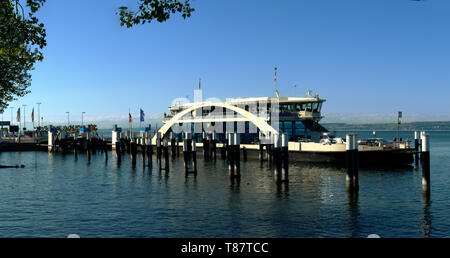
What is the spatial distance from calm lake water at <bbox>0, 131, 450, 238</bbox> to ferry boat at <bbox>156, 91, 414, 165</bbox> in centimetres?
830

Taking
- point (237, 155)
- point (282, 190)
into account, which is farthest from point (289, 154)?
point (282, 190)

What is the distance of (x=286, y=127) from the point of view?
75.2 meters

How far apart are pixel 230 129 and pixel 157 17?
63.5m

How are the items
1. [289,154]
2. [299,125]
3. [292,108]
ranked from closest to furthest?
[289,154] < [299,125] < [292,108]

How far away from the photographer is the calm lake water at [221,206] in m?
22.4

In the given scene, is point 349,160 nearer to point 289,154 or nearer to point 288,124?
point 289,154

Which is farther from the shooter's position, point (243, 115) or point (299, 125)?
point (299, 125)

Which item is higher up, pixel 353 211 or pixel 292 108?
pixel 292 108

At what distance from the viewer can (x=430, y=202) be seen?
29859 mm

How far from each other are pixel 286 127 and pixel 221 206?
48.0 m

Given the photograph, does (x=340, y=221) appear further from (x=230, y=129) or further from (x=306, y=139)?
(x=230, y=129)

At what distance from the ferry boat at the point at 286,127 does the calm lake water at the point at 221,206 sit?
27.2 feet

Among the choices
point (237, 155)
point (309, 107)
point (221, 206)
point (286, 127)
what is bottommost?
point (221, 206)
